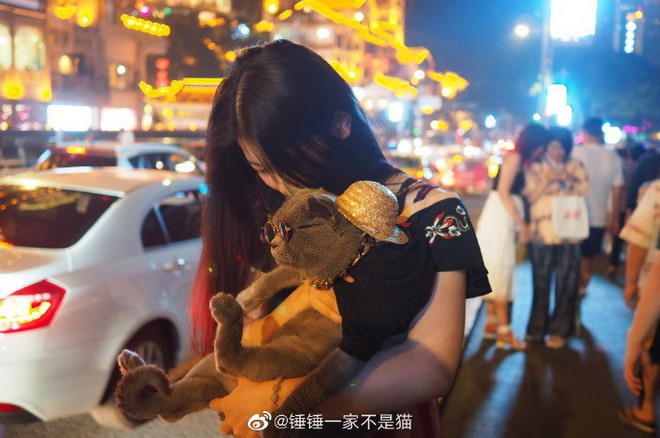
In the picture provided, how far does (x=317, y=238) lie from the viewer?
51.0 inches

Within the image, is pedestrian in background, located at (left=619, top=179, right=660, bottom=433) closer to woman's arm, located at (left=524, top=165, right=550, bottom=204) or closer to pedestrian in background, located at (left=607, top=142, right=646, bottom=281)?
woman's arm, located at (left=524, top=165, right=550, bottom=204)

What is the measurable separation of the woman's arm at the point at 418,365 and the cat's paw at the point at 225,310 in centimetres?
Result: 26

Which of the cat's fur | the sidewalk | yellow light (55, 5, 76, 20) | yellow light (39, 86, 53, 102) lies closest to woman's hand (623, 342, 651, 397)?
the sidewalk

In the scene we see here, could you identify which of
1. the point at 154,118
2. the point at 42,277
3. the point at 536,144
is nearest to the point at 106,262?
the point at 42,277

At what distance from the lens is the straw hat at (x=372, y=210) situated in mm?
1242

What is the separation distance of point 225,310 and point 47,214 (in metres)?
3.57

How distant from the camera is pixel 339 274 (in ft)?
4.30

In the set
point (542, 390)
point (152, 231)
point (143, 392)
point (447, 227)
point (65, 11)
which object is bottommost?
point (542, 390)

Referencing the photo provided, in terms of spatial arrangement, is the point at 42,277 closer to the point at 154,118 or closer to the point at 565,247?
the point at 565,247

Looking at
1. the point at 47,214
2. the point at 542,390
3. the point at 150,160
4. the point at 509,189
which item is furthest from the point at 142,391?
the point at 150,160

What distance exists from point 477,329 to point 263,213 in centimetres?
559

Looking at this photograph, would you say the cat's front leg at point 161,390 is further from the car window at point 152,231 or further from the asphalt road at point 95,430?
the car window at point 152,231

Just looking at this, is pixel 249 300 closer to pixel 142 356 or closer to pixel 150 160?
pixel 142 356

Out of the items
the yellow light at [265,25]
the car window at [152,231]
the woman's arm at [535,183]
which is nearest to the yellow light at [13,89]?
the yellow light at [265,25]
